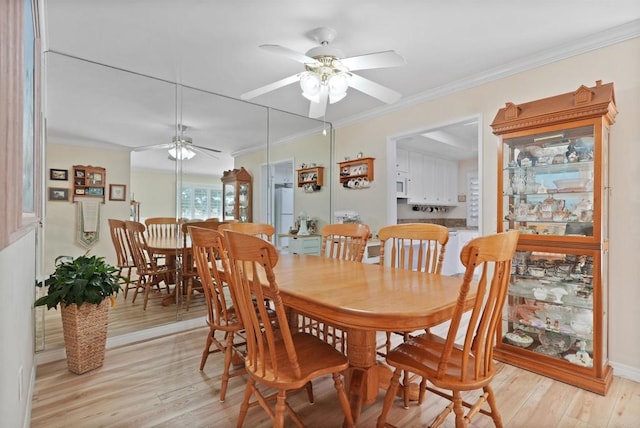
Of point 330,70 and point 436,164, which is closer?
point 330,70

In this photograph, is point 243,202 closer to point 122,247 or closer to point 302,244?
point 302,244

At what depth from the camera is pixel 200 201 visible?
11.5 feet

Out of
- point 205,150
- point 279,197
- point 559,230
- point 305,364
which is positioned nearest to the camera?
point 305,364

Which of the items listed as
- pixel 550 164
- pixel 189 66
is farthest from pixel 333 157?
pixel 550 164

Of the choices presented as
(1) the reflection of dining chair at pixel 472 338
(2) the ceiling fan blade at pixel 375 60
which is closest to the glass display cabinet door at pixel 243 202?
(2) the ceiling fan blade at pixel 375 60

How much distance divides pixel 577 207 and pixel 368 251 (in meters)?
2.33

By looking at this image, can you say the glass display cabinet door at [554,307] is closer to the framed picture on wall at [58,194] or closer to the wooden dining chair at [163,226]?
the wooden dining chair at [163,226]

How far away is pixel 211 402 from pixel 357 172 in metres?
3.19

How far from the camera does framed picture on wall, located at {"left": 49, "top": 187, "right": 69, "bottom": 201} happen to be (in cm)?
267

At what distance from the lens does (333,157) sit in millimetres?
4824

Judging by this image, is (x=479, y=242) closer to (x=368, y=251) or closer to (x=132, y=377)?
(x=132, y=377)

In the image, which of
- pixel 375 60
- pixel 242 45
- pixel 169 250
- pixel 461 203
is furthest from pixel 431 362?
pixel 461 203

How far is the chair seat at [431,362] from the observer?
133cm

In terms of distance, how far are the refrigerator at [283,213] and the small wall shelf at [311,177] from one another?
222mm
